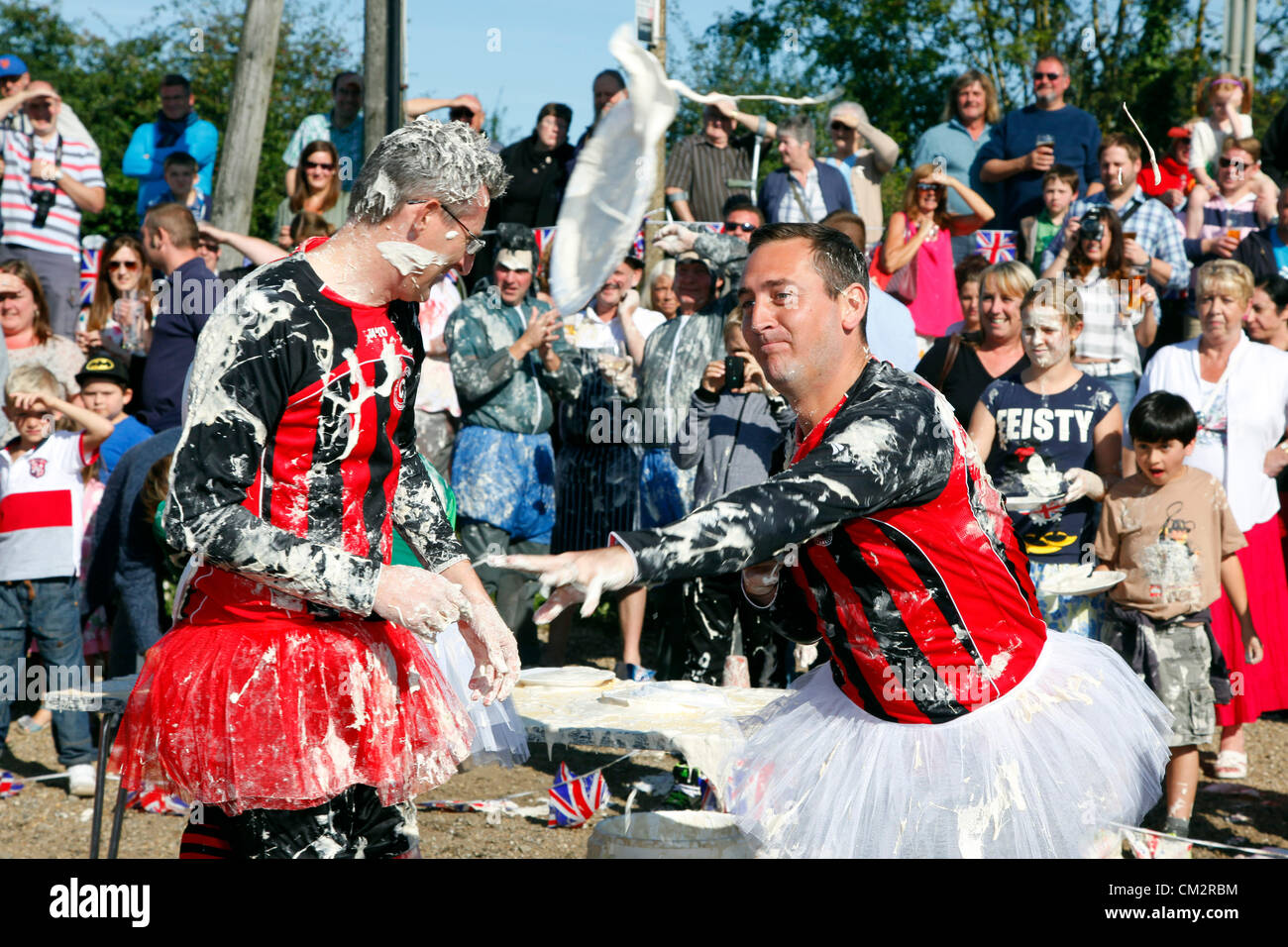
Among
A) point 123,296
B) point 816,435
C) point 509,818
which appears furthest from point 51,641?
point 816,435

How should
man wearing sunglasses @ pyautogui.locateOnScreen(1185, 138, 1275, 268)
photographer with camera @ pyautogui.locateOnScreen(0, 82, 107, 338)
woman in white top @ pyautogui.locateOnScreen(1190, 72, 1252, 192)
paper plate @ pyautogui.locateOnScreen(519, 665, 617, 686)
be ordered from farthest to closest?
1. photographer with camera @ pyautogui.locateOnScreen(0, 82, 107, 338)
2. woman in white top @ pyautogui.locateOnScreen(1190, 72, 1252, 192)
3. man wearing sunglasses @ pyautogui.locateOnScreen(1185, 138, 1275, 268)
4. paper plate @ pyautogui.locateOnScreen(519, 665, 617, 686)

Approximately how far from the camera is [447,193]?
2502 millimetres

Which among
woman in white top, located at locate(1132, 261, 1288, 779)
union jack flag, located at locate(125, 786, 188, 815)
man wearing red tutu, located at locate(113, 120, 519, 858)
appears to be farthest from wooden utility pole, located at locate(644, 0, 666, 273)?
man wearing red tutu, located at locate(113, 120, 519, 858)

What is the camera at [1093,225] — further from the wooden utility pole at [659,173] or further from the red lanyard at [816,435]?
the red lanyard at [816,435]

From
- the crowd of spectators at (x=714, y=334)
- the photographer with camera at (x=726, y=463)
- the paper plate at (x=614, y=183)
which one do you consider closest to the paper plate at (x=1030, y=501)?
the crowd of spectators at (x=714, y=334)

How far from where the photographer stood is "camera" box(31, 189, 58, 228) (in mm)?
8078

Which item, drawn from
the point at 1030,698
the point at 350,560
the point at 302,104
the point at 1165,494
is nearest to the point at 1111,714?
the point at 1030,698

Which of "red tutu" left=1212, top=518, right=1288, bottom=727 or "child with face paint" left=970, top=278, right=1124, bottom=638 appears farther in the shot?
"red tutu" left=1212, top=518, right=1288, bottom=727

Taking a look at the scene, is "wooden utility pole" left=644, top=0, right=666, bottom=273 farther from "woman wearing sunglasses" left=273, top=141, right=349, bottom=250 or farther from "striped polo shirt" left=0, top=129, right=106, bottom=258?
"striped polo shirt" left=0, top=129, right=106, bottom=258

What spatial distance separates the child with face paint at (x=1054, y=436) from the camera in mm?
5241

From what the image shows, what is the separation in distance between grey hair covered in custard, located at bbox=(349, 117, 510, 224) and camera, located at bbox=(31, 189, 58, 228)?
256 inches

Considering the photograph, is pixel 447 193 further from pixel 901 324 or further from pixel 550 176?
pixel 550 176

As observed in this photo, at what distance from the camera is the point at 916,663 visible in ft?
7.88
